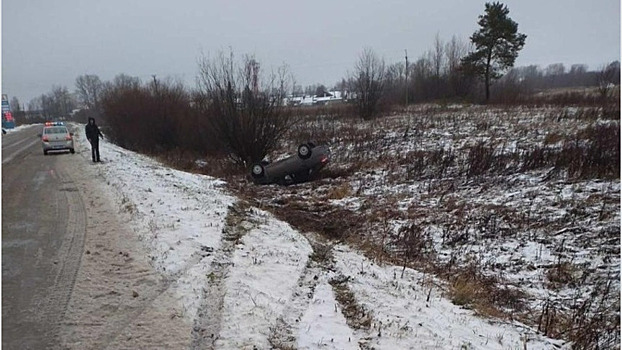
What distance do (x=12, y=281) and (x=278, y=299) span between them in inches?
124

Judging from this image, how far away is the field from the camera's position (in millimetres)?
6180

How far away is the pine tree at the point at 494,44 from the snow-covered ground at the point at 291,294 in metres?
40.2

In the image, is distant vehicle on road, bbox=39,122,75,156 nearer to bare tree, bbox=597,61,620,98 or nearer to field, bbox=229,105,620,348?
field, bbox=229,105,620,348

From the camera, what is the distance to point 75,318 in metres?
4.39

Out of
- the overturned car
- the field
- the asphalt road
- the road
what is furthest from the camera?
the overturned car

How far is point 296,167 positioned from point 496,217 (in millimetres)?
7501

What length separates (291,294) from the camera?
536cm

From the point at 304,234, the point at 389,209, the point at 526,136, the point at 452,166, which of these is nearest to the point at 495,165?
the point at 452,166

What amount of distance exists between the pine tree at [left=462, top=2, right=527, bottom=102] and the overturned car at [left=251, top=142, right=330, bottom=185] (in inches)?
1277

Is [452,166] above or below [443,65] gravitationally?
below

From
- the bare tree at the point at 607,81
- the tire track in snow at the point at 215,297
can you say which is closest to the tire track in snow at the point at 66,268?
the tire track in snow at the point at 215,297

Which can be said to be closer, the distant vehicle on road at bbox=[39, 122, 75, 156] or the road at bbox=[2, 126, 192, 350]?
the road at bbox=[2, 126, 192, 350]

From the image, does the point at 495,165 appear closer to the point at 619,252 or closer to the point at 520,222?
the point at 520,222

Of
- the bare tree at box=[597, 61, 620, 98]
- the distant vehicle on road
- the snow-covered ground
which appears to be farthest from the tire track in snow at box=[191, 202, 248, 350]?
the bare tree at box=[597, 61, 620, 98]
